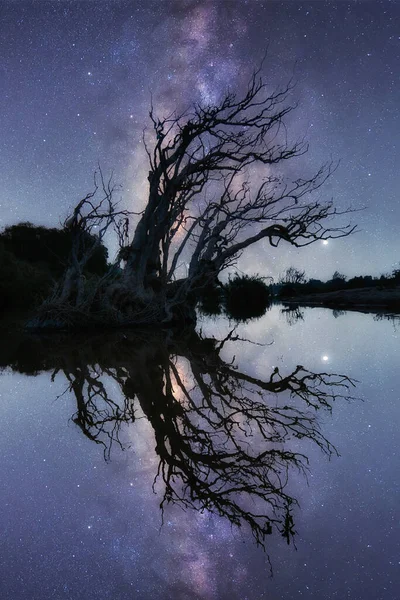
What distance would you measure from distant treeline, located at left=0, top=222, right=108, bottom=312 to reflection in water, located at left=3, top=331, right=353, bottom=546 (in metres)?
13.2

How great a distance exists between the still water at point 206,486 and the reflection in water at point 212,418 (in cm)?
1

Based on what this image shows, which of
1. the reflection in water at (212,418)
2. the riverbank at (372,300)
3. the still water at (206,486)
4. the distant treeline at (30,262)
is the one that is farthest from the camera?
the distant treeline at (30,262)

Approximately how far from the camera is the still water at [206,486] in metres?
1.33

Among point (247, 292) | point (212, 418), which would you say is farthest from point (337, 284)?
point (212, 418)

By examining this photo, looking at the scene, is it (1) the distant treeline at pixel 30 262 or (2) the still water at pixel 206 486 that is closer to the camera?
(2) the still water at pixel 206 486

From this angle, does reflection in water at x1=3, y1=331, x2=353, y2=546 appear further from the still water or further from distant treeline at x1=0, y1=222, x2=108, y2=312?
distant treeline at x1=0, y1=222, x2=108, y2=312

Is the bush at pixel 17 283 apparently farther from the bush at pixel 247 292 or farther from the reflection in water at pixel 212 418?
the reflection in water at pixel 212 418

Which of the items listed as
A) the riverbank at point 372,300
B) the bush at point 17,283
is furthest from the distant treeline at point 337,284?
the bush at point 17,283

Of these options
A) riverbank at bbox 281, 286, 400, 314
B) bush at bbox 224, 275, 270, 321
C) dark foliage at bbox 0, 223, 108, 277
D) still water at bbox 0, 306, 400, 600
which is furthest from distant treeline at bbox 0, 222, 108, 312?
riverbank at bbox 281, 286, 400, 314

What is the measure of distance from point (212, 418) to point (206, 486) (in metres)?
1.06

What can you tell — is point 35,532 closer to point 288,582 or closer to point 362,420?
point 288,582

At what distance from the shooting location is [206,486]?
1927 mm

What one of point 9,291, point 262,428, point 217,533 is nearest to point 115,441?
point 262,428

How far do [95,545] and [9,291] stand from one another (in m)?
24.4
